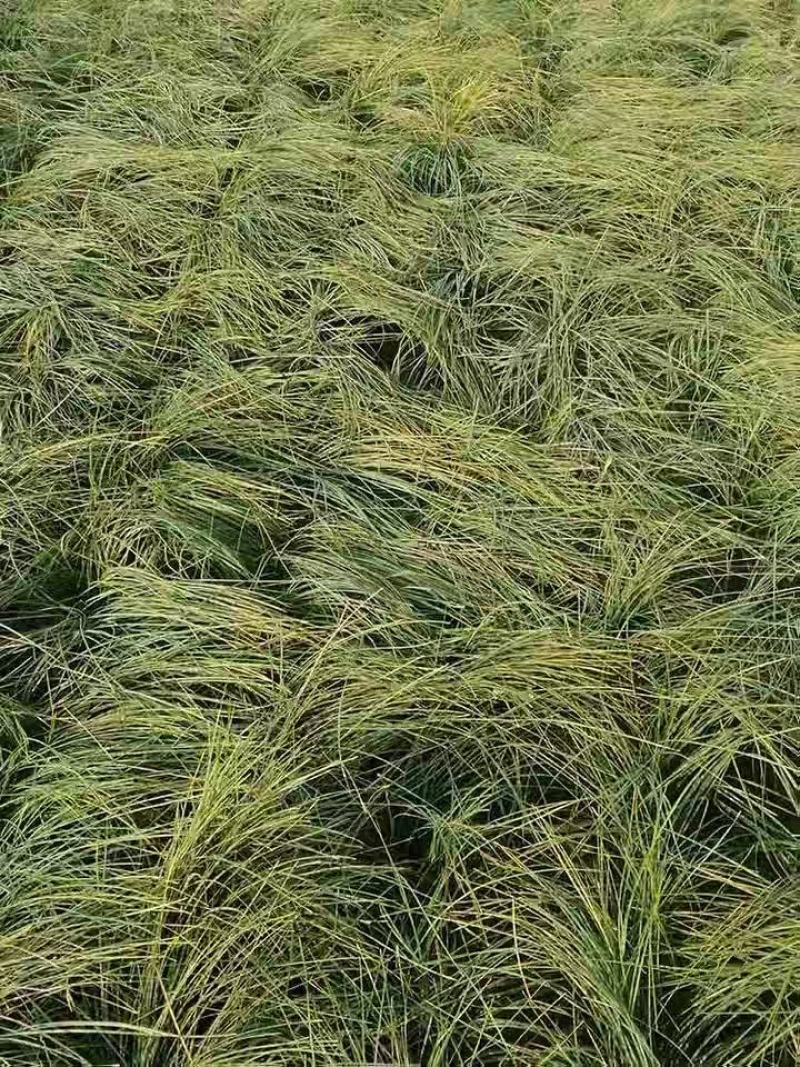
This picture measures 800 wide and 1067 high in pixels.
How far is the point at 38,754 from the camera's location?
1.60 m

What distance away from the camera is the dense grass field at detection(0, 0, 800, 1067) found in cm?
135

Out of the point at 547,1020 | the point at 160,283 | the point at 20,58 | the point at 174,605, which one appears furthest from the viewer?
the point at 20,58

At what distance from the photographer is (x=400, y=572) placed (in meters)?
1.87

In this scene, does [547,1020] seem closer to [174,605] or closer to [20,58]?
[174,605]

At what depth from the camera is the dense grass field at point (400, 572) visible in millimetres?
1352

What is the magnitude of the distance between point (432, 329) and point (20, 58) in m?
2.11

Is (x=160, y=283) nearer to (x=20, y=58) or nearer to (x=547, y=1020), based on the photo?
(x=20, y=58)

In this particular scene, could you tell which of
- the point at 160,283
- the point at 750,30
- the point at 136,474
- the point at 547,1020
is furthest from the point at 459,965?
the point at 750,30

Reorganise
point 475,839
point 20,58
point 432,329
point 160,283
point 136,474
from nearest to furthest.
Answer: point 475,839
point 136,474
point 432,329
point 160,283
point 20,58

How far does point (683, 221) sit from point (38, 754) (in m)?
2.25

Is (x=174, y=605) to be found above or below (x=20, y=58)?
below

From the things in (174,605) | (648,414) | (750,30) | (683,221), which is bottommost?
(174,605)

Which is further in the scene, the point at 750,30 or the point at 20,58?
the point at 750,30

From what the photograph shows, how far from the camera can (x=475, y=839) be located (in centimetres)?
150
